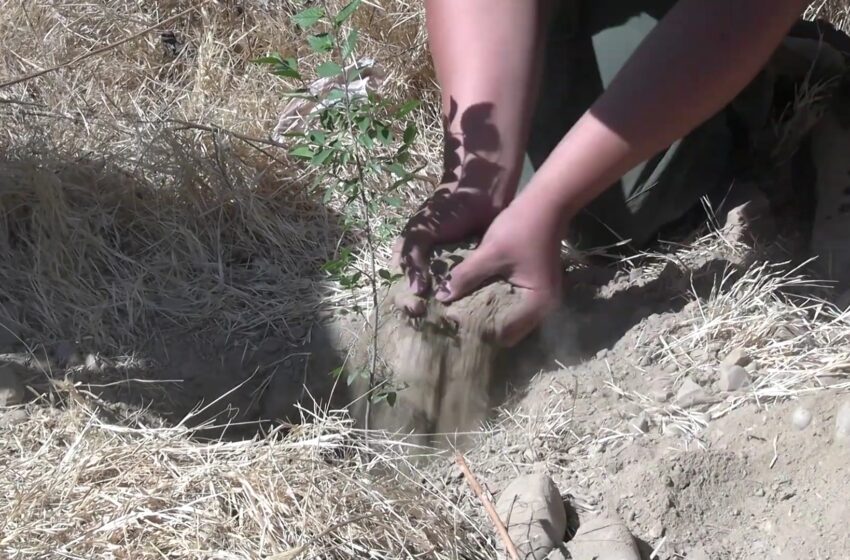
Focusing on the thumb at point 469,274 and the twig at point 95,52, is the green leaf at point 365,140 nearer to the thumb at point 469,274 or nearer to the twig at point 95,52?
the thumb at point 469,274

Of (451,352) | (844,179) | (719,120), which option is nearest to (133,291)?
(451,352)

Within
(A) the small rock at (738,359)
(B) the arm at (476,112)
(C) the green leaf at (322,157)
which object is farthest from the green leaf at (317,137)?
(A) the small rock at (738,359)

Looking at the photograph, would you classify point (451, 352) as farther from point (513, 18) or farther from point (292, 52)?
point (292, 52)

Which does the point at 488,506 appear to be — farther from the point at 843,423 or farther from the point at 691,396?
the point at 843,423

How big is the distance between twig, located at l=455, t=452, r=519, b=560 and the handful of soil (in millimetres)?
135

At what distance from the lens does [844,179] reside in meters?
2.15

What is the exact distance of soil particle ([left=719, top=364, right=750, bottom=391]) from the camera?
1771mm

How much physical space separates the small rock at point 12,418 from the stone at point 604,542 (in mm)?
1051

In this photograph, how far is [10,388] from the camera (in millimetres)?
1904

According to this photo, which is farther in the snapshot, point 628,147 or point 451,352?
point 451,352

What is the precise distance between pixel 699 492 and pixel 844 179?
91cm

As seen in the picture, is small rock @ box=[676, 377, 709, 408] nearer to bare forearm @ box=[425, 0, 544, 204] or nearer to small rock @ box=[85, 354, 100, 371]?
bare forearm @ box=[425, 0, 544, 204]

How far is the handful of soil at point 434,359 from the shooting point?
183 cm

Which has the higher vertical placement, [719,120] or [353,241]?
[719,120]
